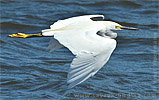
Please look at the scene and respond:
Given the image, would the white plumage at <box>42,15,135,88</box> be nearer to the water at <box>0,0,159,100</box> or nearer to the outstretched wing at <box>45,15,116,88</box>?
the outstretched wing at <box>45,15,116,88</box>

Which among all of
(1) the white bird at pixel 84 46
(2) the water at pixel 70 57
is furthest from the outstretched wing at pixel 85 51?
(2) the water at pixel 70 57

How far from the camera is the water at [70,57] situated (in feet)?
16.5

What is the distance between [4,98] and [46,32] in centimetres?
118

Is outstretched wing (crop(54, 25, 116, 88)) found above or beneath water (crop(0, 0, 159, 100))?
above

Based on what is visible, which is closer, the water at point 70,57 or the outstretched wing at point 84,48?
the outstretched wing at point 84,48

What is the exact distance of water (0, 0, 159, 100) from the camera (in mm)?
5039

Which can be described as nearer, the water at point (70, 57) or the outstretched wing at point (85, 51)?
the outstretched wing at point (85, 51)

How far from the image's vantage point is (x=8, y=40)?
6.76 metres

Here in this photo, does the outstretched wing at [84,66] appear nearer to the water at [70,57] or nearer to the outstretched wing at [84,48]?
the outstretched wing at [84,48]

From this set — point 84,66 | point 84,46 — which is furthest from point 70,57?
point 84,66

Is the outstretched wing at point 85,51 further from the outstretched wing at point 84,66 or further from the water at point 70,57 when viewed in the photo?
the water at point 70,57

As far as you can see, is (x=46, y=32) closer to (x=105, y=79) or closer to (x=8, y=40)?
(x=105, y=79)

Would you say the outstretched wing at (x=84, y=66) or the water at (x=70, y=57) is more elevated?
the outstretched wing at (x=84, y=66)

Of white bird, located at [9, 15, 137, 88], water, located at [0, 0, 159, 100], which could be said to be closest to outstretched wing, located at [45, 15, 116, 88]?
white bird, located at [9, 15, 137, 88]
